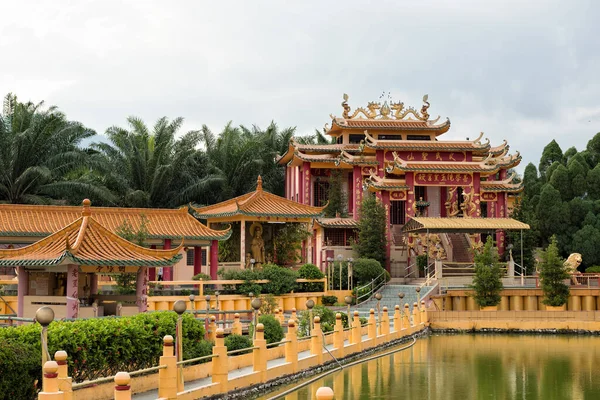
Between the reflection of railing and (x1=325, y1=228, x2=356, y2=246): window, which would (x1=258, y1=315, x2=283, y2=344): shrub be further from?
(x1=325, y1=228, x2=356, y2=246): window

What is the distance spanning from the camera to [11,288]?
29.0 metres

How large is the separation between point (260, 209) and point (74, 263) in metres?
18.0

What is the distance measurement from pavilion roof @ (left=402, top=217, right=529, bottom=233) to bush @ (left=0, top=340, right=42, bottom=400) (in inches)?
1068

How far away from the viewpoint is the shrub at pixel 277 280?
34.3 meters

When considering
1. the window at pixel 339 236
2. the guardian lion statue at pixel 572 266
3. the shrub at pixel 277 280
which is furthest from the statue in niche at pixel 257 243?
the guardian lion statue at pixel 572 266

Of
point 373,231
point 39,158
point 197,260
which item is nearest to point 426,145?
point 373,231

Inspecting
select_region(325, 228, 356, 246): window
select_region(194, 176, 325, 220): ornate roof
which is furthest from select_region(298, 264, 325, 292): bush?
select_region(325, 228, 356, 246): window

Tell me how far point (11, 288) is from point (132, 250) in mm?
8798

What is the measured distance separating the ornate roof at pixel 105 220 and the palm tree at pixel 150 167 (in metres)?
12.8

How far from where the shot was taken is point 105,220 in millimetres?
32156

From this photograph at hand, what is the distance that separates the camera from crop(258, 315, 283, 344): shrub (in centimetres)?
2330

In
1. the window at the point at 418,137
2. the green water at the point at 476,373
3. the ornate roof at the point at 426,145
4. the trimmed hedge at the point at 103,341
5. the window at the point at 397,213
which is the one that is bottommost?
the green water at the point at 476,373

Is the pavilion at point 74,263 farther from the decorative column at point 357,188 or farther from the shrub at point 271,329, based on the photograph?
the decorative column at point 357,188

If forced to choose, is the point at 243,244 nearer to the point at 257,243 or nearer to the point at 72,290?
the point at 257,243
